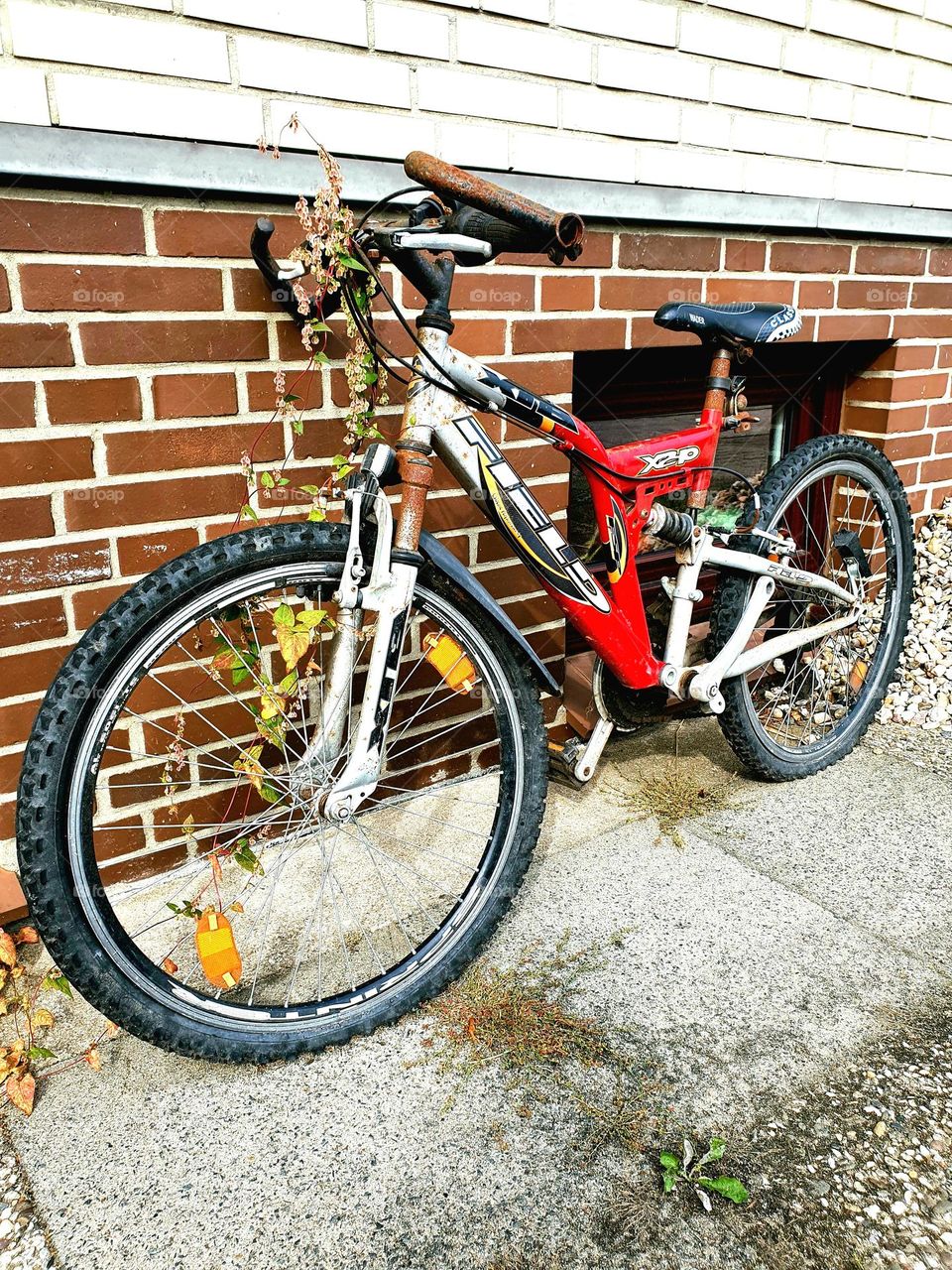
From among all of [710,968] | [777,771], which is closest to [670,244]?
[777,771]

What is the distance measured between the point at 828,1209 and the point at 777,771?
4.57 ft

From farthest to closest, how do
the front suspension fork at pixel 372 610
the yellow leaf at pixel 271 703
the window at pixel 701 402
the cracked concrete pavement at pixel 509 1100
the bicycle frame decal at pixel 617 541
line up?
the window at pixel 701 402
the bicycle frame decal at pixel 617 541
the yellow leaf at pixel 271 703
the front suspension fork at pixel 372 610
the cracked concrete pavement at pixel 509 1100

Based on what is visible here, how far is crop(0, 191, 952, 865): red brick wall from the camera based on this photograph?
1.83 metres

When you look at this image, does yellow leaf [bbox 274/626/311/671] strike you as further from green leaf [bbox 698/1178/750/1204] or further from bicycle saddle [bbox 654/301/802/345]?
bicycle saddle [bbox 654/301/802/345]

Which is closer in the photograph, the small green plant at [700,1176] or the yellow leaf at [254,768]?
the small green plant at [700,1176]

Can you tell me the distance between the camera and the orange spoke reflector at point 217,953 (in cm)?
170

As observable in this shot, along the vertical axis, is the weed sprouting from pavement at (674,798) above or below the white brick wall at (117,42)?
below

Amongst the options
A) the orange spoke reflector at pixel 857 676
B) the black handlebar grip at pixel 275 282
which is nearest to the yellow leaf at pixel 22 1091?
the black handlebar grip at pixel 275 282

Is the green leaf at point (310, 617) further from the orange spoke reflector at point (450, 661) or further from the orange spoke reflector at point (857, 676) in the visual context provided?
the orange spoke reflector at point (857, 676)

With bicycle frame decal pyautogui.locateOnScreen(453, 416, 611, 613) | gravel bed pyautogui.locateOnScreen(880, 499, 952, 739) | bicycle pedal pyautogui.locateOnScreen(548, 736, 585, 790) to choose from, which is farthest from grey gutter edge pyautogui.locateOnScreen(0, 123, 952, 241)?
bicycle pedal pyautogui.locateOnScreen(548, 736, 585, 790)

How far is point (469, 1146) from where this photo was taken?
151 centimetres

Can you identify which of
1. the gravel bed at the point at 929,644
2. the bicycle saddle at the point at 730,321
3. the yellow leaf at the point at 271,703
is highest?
the bicycle saddle at the point at 730,321

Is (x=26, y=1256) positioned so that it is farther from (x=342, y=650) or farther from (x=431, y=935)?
(x=342, y=650)

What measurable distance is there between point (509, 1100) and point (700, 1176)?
1.11 feet
